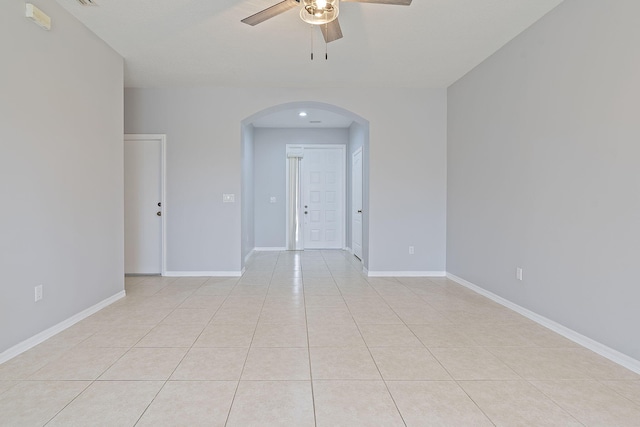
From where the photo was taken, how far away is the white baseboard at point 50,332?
7.65 feet

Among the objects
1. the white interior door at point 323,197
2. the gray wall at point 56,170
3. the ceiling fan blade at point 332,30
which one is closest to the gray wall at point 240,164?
the gray wall at point 56,170

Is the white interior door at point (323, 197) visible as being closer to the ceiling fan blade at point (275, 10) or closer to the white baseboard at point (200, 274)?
the white baseboard at point (200, 274)

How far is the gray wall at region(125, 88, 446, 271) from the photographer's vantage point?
4.87 m

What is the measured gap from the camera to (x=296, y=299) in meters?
3.78

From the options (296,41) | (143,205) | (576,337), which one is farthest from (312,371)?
(143,205)

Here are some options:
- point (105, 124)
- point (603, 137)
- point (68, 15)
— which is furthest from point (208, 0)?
point (603, 137)

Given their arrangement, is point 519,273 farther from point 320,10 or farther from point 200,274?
point 200,274

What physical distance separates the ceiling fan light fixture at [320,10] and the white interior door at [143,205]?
3196 millimetres

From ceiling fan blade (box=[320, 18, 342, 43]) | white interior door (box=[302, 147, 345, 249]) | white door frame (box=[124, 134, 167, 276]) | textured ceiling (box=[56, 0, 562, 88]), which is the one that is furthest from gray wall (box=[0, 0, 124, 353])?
white interior door (box=[302, 147, 345, 249])

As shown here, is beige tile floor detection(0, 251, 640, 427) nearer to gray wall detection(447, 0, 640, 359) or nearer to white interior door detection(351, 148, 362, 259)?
gray wall detection(447, 0, 640, 359)

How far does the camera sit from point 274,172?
7.73 metres

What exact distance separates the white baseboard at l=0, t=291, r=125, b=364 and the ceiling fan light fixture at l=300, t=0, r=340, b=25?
3.04 metres

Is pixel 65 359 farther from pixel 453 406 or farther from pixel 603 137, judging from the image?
pixel 603 137

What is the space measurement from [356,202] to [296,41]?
390 centimetres
